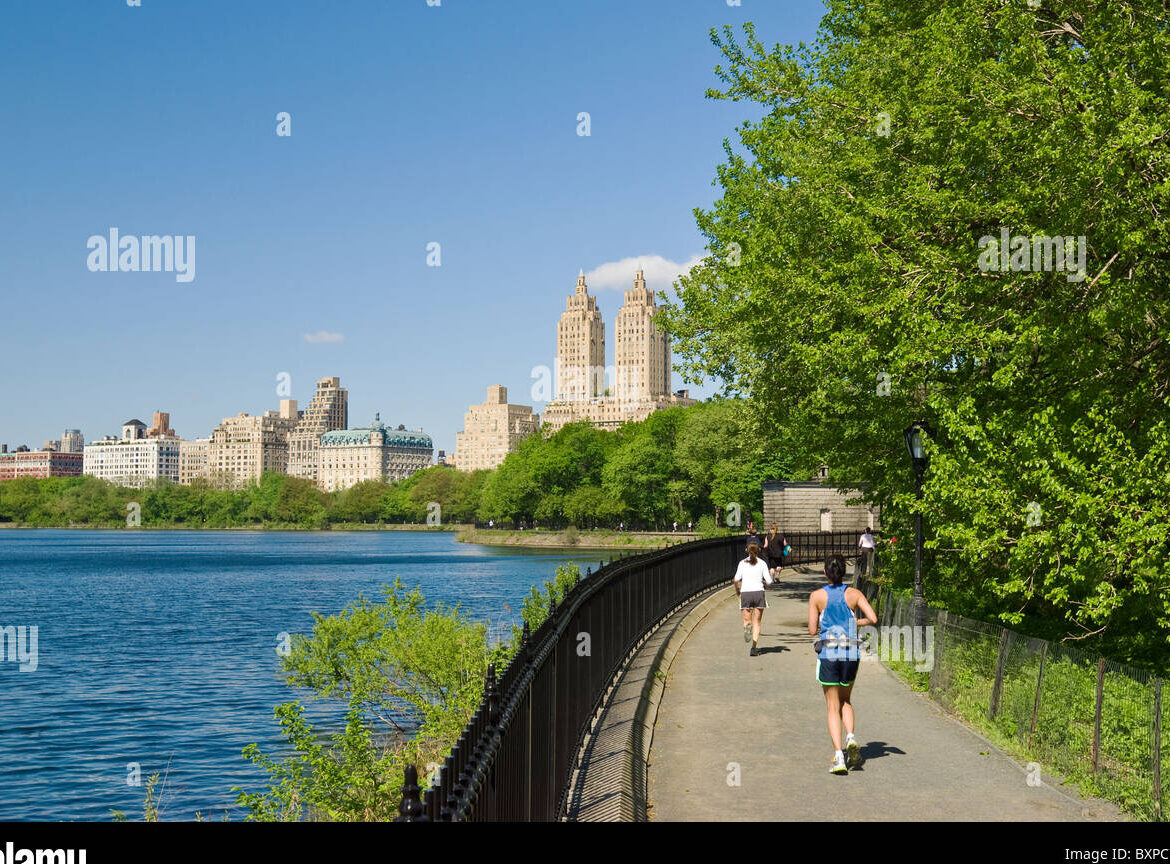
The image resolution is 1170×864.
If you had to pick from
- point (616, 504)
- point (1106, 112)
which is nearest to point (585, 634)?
point (1106, 112)

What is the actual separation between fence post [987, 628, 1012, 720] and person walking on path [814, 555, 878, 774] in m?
2.35

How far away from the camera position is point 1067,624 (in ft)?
59.6

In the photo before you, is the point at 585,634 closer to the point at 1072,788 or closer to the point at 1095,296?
the point at 1072,788

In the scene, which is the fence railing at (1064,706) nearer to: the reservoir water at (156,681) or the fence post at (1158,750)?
the fence post at (1158,750)

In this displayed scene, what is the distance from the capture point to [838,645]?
10.4m

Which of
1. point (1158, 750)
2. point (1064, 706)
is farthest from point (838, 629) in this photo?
point (1158, 750)

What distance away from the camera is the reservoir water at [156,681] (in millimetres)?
19922

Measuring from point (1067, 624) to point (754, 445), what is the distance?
2052 cm

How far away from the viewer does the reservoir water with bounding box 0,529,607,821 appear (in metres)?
19.9

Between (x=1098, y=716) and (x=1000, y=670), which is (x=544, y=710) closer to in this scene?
(x=1098, y=716)

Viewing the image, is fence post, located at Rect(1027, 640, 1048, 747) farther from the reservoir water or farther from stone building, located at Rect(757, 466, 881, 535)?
stone building, located at Rect(757, 466, 881, 535)
